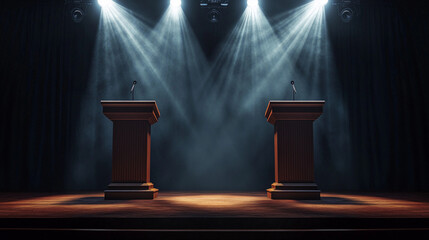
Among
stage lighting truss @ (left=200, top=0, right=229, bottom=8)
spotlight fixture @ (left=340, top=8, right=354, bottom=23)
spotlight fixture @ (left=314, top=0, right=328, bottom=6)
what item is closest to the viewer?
stage lighting truss @ (left=200, top=0, right=229, bottom=8)

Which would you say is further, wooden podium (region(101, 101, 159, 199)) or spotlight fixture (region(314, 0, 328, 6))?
spotlight fixture (region(314, 0, 328, 6))

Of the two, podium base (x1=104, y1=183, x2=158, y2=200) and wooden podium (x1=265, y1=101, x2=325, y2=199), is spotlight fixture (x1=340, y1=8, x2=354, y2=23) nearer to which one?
wooden podium (x1=265, y1=101, x2=325, y2=199)

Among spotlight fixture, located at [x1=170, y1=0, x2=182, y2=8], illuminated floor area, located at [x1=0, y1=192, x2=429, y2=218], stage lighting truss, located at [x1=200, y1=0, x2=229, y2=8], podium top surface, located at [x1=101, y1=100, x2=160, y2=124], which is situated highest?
spotlight fixture, located at [x1=170, y1=0, x2=182, y2=8]

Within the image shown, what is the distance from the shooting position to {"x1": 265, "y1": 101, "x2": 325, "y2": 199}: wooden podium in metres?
3.29

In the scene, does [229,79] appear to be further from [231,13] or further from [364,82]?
[364,82]

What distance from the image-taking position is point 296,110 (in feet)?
10.9

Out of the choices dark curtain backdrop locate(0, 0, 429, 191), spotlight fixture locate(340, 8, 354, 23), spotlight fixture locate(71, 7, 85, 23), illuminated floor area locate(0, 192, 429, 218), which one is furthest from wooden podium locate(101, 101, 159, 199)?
spotlight fixture locate(340, 8, 354, 23)

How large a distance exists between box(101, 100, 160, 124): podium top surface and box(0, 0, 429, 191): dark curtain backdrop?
2.32 meters

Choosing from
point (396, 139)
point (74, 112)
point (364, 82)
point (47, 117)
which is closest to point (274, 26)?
point (364, 82)

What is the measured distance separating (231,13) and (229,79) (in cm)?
110

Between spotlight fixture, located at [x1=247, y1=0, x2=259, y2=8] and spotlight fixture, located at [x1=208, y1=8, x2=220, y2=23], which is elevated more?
spotlight fixture, located at [x1=247, y1=0, x2=259, y2=8]

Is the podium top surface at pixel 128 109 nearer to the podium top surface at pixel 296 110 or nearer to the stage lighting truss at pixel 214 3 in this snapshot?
the podium top surface at pixel 296 110

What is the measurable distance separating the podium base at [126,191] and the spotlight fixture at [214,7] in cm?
313

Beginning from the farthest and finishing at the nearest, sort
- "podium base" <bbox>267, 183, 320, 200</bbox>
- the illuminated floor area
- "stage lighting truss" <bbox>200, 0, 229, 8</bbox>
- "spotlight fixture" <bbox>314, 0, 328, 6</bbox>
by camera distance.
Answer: "spotlight fixture" <bbox>314, 0, 328, 6</bbox> → "stage lighting truss" <bbox>200, 0, 229, 8</bbox> → "podium base" <bbox>267, 183, 320, 200</bbox> → the illuminated floor area
